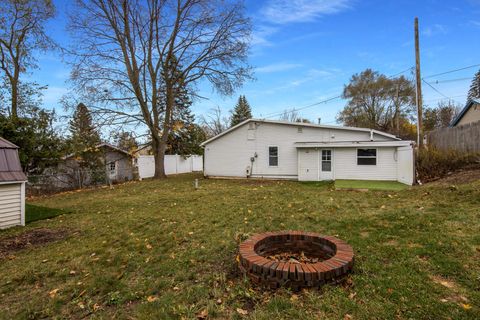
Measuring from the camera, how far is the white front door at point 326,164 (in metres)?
14.6

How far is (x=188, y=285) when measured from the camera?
9.99 feet

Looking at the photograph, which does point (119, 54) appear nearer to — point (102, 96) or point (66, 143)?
point (102, 96)

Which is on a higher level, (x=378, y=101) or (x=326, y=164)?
(x=378, y=101)

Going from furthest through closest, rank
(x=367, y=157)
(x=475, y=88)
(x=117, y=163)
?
1. (x=475, y=88)
2. (x=117, y=163)
3. (x=367, y=157)

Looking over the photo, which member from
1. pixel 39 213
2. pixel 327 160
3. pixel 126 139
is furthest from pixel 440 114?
pixel 39 213

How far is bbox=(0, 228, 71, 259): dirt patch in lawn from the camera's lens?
5.10 meters

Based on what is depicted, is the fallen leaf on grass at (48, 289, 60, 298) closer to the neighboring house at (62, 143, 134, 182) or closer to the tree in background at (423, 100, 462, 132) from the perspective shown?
the neighboring house at (62, 143, 134, 182)

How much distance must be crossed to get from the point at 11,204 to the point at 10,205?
0.03 metres

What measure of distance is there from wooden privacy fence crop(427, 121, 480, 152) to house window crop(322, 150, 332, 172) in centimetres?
536

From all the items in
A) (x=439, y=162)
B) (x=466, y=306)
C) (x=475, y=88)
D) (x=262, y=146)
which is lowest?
(x=466, y=306)

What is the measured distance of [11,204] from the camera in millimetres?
6879

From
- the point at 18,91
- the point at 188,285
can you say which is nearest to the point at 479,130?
the point at 188,285

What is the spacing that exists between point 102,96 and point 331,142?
14180 millimetres

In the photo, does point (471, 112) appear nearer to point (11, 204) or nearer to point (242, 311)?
point (242, 311)
